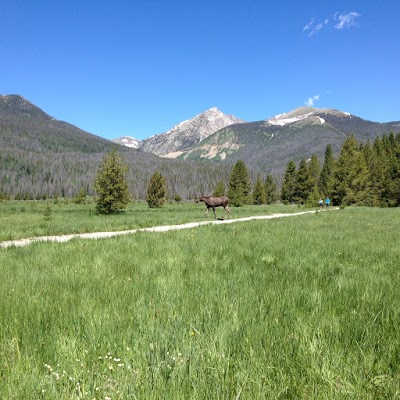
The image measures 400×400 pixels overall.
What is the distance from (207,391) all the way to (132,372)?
615 mm

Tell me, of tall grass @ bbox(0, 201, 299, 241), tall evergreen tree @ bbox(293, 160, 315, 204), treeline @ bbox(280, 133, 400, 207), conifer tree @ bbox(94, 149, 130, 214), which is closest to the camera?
tall grass @ bbox(0, 201, 299, 241)

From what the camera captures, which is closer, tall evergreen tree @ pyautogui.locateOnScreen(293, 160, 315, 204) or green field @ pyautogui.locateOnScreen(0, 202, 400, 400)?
green field @ pyautogui.locateOnScreen(0, 202, 400, 400)

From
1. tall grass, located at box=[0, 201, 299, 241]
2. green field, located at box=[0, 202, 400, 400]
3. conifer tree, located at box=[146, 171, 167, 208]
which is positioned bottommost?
tall grass, located at box=[0, 201, 299, 241]

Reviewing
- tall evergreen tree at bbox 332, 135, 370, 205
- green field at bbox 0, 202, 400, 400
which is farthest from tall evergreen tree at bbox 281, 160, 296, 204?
green field at bbox 0, 202, 400, 400

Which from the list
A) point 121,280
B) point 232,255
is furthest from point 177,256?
point 121,280

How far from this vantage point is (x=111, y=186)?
129ft

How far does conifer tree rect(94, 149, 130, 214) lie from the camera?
129 feet

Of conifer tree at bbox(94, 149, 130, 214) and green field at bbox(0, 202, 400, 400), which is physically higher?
conifer tree at bbox(94, 149, 130, 214)

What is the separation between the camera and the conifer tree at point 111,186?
129 ft

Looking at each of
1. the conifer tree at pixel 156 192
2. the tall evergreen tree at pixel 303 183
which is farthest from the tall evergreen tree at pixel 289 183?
the conifer tree at pixel 156 192

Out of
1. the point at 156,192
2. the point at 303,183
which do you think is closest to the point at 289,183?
the point at 303,183

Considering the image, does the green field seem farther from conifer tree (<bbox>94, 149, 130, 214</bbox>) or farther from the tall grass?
conifer tree (<bbox>94, 149, 130, 214</bbox>)

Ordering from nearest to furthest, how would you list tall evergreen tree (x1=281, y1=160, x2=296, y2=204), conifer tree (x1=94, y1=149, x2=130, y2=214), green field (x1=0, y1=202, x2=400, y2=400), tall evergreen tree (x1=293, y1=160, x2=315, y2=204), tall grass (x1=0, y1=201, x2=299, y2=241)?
green field (x1=0, y1=202, x2=400, y2=400), tall grass (x1=0, y1=201, x2=299, y2=241), conifer tree (x1=94, y1=149, x2=130, y2=214), tall evergreen tree (x1=293, y1=160, x2=315, y2=204), tall evergreen tree (x1=281, y1=160, x2=296, y2=204)

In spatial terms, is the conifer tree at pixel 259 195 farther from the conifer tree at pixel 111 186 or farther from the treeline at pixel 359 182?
the conifer tree at pixel 111 186
